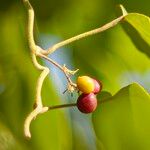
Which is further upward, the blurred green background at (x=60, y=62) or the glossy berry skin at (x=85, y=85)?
the glossy berry skin at (x=85, y=85)

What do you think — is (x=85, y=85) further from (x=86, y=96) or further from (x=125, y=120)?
(x=125, y=120)

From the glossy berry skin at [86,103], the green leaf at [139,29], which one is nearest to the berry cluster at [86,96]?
the glossy berry skin at [86,103]

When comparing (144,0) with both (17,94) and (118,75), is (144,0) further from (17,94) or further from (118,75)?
(17,94)

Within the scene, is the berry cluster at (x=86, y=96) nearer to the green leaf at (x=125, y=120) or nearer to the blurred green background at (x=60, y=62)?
the green leaf at (x=125, y=120)

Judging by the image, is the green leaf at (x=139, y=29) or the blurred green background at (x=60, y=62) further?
the blurred green background at (x=60, y=62)

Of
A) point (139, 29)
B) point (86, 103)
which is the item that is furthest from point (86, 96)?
point (139, 29)

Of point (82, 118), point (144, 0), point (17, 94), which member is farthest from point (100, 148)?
point (144, 0)
